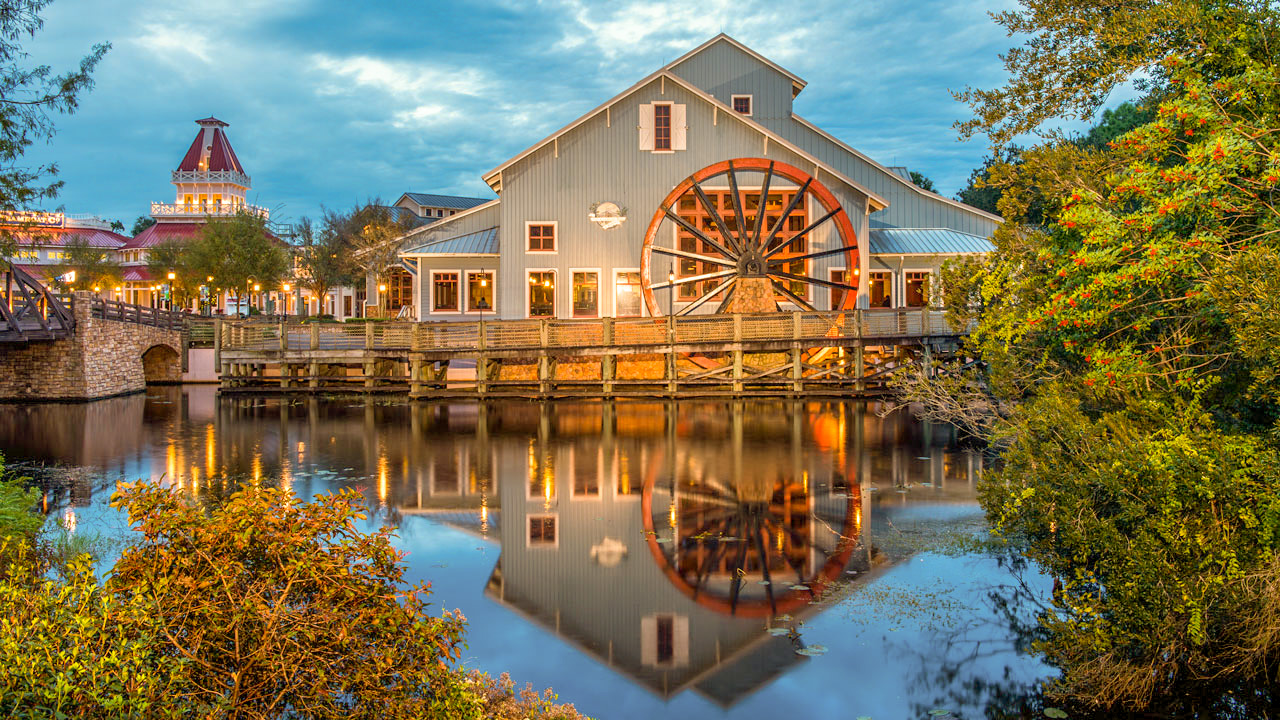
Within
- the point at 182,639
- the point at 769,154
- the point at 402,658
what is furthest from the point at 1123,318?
the point at 769,154

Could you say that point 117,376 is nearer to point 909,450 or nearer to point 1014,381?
point 909,450

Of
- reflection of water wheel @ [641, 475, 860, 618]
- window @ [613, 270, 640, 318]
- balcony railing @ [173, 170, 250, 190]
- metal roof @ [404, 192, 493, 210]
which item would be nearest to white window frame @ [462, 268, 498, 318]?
window @ [613, 270, 640, 318]

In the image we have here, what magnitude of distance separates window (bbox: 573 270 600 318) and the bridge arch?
54.4 feet

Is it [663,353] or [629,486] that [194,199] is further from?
[629,486]

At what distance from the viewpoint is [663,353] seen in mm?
25359

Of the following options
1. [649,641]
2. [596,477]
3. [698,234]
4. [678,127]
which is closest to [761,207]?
[698,234]

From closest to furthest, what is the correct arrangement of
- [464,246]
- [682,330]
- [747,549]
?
1. [747,549]
2. [682,330]
3. [464,246]

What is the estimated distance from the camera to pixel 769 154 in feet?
92.7

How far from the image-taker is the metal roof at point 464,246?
Result: 2941cm

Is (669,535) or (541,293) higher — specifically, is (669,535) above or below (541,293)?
below

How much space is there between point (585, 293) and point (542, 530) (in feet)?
60.6

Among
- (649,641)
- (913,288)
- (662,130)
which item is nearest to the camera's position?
→ (649,641)

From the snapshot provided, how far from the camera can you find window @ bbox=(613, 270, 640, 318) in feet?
93.9

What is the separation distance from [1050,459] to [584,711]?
3711mm
